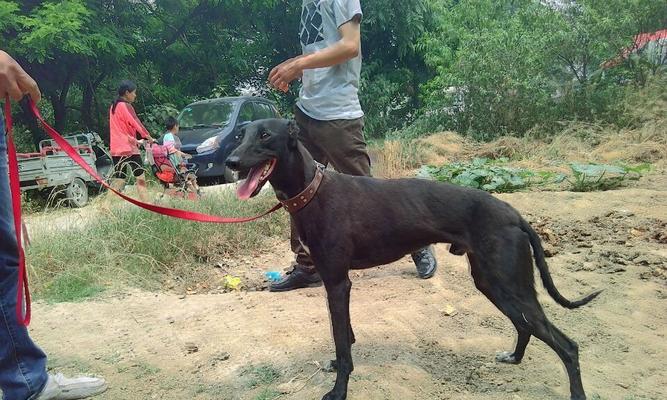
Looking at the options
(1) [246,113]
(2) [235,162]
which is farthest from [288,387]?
(1) [246,113]

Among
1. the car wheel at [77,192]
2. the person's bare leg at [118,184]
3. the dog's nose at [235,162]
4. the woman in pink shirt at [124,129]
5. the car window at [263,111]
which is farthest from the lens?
the car window at [263,111]

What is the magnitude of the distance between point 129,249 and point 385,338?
284 centimetres

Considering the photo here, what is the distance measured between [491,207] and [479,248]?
20 cm

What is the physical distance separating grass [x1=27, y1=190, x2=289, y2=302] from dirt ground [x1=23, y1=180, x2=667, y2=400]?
366mm

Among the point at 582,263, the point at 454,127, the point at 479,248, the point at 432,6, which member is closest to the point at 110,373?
the point at 479,248

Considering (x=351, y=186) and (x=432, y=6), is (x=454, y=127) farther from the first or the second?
(x=351, y=186)

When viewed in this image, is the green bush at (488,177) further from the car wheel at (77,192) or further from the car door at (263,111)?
the car wheel at (77,192)

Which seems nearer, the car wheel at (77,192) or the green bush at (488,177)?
the green bush at (488,177)

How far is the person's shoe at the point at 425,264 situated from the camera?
4.10 metres

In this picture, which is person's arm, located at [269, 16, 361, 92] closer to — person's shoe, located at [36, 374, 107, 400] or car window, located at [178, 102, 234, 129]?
person's shoe, located at [36, 374, 107, 400]

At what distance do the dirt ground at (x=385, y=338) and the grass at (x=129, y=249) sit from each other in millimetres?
366

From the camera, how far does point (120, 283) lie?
14.1 ft

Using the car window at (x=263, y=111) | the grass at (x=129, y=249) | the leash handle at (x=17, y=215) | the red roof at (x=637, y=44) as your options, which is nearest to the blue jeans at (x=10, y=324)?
the leash handle at (x=17, y=215)

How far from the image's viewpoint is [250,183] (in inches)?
96.2
